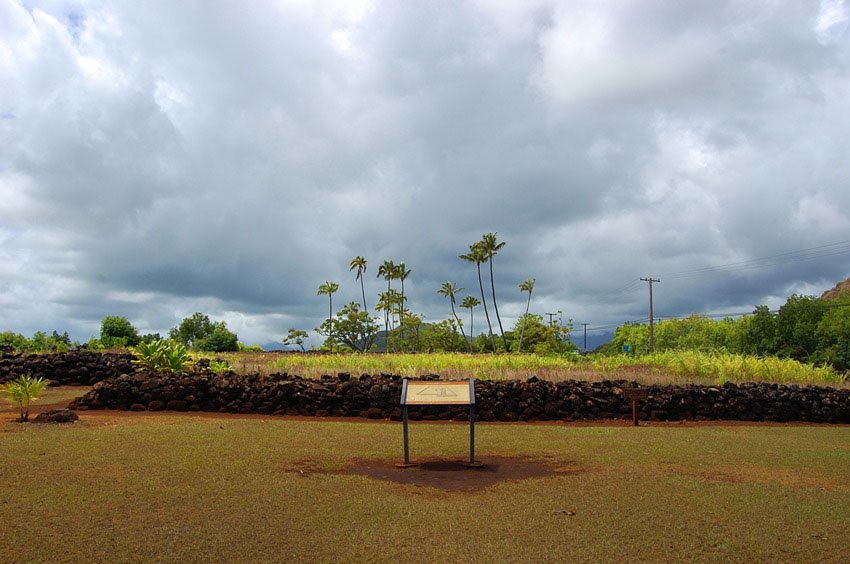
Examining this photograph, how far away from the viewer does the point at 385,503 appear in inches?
275

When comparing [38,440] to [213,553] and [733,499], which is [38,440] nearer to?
[213,553]

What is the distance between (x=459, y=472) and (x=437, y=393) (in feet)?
3.58

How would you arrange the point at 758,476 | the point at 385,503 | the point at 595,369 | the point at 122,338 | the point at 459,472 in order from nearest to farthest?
the point at 385,503, the point at 758,476, the point at 459,472, the point at 595,369, the point at 122,338

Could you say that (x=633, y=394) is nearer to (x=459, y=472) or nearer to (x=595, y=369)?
(x=459, y=472)

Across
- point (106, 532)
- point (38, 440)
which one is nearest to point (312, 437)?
point (38, 440)

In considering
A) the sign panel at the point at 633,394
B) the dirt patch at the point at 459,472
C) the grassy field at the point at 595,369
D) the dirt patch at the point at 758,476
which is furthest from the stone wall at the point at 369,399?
the dirt patch at the point at 758,476

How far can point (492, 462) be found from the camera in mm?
9734

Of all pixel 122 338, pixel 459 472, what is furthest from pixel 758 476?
pixel 122 338

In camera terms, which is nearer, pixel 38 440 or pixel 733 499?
pixel 733 499

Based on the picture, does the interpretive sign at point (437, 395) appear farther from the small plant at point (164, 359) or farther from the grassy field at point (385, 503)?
the small plant at point (164, 359)

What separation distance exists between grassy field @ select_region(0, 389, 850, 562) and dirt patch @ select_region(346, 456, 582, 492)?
173mm

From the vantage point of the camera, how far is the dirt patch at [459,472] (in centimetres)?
817

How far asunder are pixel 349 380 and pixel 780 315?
153 feet

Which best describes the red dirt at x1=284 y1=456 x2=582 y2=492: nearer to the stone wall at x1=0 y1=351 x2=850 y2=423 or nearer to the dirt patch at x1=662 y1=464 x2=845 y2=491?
the dirt patch at x1=662 y1=464 x2=845 y2=491
